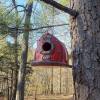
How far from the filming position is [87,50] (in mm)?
1857

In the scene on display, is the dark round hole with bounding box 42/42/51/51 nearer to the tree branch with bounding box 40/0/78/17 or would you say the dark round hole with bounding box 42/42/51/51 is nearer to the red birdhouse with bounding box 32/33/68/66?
the red birdhouse with bounding box 32/33/68/66

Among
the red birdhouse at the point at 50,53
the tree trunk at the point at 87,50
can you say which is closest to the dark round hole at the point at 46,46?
the red birdhouse at the point at 50,53

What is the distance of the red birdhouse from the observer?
9.30ft

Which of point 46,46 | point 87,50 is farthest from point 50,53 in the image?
point 87,50

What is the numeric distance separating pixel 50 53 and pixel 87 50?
104cm

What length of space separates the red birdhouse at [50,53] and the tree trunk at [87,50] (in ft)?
2.95

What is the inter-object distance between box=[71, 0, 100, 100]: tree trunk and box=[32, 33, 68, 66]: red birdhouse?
898mm

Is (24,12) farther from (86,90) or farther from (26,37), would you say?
(86,90)

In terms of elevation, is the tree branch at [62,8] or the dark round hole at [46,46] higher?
the tree branch at [62,8]

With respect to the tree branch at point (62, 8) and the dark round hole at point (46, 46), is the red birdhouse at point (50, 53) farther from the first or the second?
the tree branch at point (62, 8)

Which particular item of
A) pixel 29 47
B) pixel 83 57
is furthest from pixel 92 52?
pixel 29 47

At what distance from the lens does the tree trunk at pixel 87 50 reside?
1.83 m

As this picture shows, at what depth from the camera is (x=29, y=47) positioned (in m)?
7.73

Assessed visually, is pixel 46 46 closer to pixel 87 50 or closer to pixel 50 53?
pixel 50 53
